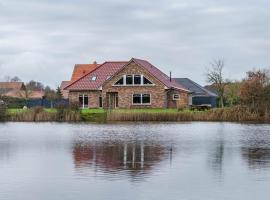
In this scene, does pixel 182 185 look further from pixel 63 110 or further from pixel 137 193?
pixel 63 110

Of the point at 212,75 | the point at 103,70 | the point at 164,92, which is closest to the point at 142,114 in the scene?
the point at 164,92

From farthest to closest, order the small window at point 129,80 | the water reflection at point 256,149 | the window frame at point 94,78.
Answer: the window frame at point 94,78, the small window at point 129,80, the water reflection at point 256,149

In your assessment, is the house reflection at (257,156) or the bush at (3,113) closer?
the house reflection at (257,156)

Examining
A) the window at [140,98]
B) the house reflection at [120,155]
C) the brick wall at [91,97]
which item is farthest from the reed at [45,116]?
the house reflection at [120,155]

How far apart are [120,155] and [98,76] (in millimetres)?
45445

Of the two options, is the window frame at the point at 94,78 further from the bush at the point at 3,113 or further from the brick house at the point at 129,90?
the bush at the point at 3,113

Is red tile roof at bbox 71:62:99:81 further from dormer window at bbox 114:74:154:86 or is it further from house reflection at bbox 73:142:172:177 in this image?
house reflection at bbox 73:142:172:177

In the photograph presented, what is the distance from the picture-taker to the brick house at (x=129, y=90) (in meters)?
66.1

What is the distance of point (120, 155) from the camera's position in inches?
954

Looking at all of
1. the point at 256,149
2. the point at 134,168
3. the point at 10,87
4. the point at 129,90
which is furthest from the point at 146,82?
the point at 10,87

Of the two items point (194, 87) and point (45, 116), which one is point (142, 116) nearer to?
point (45, 116)

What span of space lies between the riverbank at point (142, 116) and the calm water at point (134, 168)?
2063 centimetres

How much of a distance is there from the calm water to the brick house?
3284 cm

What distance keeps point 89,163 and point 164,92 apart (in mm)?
45043
